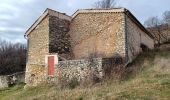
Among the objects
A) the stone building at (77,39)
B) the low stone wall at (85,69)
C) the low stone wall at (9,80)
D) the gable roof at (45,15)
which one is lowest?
the low stone wall at (9,80)

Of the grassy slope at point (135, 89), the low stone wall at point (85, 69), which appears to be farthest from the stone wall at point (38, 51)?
the grassy slope at point (135, 89)

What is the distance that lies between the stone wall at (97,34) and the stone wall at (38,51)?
2.15 m

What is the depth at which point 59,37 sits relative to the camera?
2195 cm

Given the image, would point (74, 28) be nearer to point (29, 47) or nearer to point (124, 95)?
point (29, 47)

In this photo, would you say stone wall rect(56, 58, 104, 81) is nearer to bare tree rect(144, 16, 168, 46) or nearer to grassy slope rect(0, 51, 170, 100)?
grassy slope rect(0, 51, 170, 100)

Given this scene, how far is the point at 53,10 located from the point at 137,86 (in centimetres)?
1041

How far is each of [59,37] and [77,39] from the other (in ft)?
4.52

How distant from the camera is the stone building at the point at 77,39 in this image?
65.5 ft

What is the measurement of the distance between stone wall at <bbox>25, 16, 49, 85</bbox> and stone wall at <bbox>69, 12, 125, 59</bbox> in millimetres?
2152

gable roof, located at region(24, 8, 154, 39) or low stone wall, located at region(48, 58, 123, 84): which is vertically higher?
→ gable roof, located at region(24, 8, 154, 39)

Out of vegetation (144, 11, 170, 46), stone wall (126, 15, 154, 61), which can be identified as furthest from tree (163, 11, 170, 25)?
stone wall (126, 15, 154, 61)

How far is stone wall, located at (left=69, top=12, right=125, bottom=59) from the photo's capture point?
20.0 m

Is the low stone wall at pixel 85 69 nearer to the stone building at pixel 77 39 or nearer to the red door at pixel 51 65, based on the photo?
the stone building at pixel 77 39

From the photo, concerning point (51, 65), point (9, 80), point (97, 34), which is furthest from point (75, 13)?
point (9, 80)
